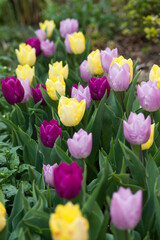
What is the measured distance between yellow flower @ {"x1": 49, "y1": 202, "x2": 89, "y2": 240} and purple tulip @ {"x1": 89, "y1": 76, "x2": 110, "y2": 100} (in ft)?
3.26

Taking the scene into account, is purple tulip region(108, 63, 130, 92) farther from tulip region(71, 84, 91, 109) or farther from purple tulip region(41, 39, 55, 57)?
purple tulip region(41, 39, 55, 57)

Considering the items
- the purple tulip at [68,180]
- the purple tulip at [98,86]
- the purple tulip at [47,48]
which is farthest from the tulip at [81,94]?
the purple tulip at [47,48]

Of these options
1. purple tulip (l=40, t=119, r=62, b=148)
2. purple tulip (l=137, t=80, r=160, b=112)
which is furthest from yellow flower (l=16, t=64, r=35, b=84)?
purple tulip (l=137, t=80, r=160, b=112)

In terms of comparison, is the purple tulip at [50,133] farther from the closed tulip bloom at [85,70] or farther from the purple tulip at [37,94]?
the closed tulip bloom at [85,70]

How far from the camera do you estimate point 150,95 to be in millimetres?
1692

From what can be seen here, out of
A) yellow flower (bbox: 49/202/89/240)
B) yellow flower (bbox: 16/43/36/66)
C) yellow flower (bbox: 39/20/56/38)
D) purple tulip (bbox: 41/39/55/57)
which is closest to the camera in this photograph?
yellow flower (bbox: 49/202/89/240)

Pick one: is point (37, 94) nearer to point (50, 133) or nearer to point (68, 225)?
point (50, 133)

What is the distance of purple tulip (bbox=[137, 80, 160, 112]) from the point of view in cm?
169

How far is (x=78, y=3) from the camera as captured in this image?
537cm

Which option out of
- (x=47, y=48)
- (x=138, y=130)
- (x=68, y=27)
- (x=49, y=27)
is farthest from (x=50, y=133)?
(x=49, y=27)

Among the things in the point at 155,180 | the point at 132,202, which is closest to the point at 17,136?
the point at 155,180

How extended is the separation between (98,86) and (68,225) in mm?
1050

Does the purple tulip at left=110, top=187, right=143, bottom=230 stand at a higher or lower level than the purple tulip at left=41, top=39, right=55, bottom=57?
higher

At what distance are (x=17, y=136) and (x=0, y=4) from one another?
482 cm
